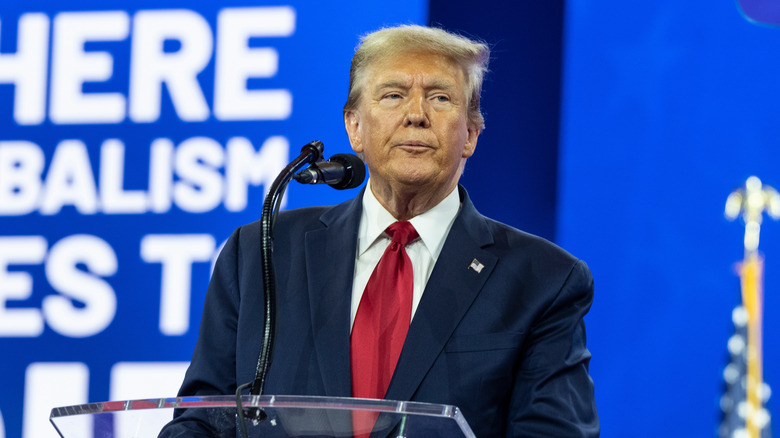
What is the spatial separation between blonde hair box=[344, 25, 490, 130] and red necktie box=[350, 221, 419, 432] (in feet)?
1.20

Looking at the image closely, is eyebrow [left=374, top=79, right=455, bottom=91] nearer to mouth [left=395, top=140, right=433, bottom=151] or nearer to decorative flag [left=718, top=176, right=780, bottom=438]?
mouth [left=395, top=140, right=433, bottom=151]

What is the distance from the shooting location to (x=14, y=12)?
12.4ft

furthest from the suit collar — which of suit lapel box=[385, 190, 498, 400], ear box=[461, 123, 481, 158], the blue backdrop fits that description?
the blue backdrop

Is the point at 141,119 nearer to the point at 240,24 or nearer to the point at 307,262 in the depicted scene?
the point at 240,24

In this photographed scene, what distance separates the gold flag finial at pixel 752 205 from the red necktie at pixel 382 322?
5.21ft

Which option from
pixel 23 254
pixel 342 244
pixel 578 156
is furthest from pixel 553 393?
pixel 23 254

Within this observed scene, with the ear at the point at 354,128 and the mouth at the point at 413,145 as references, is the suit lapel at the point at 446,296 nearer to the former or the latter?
the mouth at the point at 413,145

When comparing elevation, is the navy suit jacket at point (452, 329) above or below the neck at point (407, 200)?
below

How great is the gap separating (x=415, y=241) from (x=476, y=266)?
0.55 ft

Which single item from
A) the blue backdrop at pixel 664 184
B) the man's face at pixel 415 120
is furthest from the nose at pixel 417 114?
the blue backdrop at pixel 664 184

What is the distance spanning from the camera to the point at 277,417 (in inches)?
48.9

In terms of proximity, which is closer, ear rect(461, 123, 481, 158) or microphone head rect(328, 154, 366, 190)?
microphone head rect(328, 154, 366, 190)

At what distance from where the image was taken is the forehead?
81.4 inches

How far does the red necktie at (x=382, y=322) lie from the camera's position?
188cm
